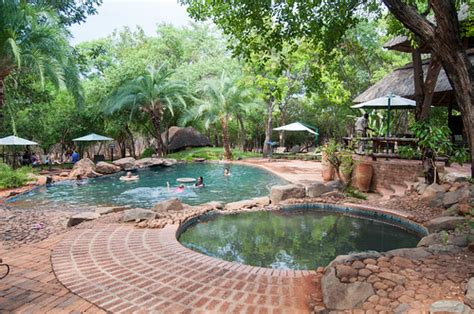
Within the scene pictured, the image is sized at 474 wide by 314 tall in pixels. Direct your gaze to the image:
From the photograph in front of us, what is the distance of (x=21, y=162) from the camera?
20.8 m

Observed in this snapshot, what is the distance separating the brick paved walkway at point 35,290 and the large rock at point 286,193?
626cm

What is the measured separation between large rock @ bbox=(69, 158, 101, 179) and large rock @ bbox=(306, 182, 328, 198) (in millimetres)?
12446

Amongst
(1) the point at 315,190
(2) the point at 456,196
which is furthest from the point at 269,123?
(2) the point at 456,196

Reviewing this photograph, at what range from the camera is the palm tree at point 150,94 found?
24344 millimetres

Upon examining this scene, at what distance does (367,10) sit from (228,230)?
6767mm

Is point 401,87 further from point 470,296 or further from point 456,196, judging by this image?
point 470,296

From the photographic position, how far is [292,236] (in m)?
6.95

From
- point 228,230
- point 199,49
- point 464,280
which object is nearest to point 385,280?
point 464,280

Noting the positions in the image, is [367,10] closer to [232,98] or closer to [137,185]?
[137,185]

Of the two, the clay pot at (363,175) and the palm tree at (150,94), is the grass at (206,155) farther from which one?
the clay pot at (363,175)

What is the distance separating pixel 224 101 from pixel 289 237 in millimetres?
19345

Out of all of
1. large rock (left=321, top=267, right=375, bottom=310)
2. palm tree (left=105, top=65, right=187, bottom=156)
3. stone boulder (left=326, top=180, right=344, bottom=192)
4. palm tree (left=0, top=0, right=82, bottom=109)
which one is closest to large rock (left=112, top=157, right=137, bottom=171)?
palm tree (left=105, top=65, right=187, bottom=156)

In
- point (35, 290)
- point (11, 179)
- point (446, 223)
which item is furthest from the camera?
point (11, 179)

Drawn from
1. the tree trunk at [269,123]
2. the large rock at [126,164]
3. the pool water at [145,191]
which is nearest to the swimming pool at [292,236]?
the pool water at [145,191]
